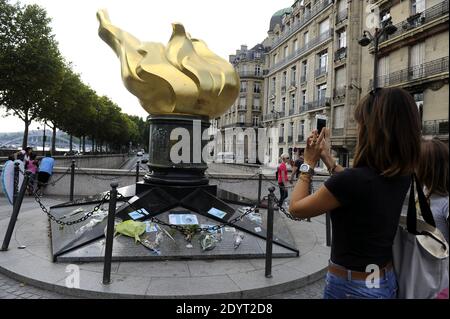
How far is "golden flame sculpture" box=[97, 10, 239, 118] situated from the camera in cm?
739

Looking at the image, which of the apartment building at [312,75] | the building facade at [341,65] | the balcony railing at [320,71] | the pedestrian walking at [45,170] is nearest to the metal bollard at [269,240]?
the building facade at [341,65]

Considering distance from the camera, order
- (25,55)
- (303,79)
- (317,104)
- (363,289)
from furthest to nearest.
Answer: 1. (303,79)
2. (317,104)
3. (25,55)
4. (363,289)

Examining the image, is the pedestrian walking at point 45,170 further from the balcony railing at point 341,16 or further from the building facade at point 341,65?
the balcony railing at point 341,16

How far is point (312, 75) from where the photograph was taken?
3912 centimetres

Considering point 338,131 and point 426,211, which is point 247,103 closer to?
point 338,131

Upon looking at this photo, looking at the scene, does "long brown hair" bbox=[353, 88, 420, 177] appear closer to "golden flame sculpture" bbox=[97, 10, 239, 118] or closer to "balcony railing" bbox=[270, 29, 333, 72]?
"golden flame sculpture" bbox=[97, 10, 239, 118]

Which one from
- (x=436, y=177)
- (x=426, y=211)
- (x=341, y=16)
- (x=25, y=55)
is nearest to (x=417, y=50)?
(x=341, y=16)

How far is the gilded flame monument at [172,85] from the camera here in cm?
742

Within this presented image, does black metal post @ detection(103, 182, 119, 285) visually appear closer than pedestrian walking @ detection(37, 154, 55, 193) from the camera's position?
Yes

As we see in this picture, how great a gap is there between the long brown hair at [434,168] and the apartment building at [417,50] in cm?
1973

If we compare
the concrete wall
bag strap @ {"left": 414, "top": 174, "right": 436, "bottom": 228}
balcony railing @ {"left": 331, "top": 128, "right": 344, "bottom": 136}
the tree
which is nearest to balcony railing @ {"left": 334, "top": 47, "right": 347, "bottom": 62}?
balcony railing @ {"left": 331, "top": 128, "right": 344, "bottom": 136}

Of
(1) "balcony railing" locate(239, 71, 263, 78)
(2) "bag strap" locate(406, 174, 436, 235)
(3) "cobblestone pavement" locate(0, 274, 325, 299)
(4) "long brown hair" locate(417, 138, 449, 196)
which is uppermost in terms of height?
(1) "balcony railing" locate(239, 71, 263, 78)

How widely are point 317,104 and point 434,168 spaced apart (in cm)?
3660

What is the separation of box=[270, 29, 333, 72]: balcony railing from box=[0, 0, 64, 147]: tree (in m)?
25.0
